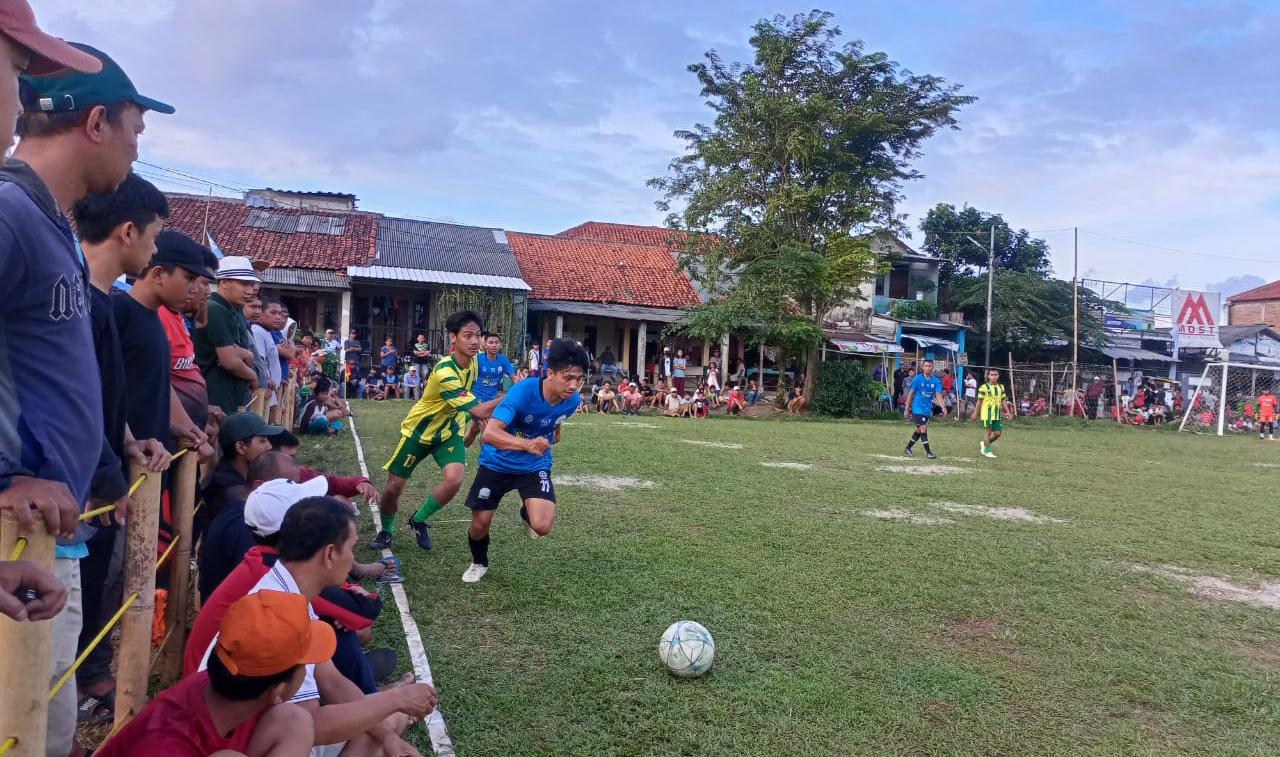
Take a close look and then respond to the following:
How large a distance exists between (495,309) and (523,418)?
21.7 metres

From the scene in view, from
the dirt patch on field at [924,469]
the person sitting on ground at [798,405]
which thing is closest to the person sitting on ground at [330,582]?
the dirt patch on field at [924,469]

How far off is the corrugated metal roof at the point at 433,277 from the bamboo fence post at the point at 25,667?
83.3ft

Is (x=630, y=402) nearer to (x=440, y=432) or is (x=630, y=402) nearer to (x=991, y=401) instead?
(x=991, y=401)

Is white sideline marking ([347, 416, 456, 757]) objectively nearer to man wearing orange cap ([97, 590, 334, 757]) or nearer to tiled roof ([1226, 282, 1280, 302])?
man wearing orange cap ([97, 590, 334, 757])

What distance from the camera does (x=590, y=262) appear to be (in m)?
33.1

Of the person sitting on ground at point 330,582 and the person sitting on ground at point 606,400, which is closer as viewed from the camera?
the person sitting on ground at point 330,582

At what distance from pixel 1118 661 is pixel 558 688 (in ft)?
10.6

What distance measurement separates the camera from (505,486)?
19.7 feet

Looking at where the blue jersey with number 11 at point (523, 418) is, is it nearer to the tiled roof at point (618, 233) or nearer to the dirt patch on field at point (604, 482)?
the dirt patch on field at point (604, 482)

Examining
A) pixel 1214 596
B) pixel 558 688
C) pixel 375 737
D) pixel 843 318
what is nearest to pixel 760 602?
pixel 558 688

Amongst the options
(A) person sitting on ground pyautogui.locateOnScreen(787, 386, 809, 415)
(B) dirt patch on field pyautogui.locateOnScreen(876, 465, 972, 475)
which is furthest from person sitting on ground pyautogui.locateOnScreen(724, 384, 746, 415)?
(B) dirt patch on field pyautogui.locateOnScreen(876, 465, 972, 475)

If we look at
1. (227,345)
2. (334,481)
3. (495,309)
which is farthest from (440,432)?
(495,309)

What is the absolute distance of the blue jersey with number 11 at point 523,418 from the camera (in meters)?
5.98

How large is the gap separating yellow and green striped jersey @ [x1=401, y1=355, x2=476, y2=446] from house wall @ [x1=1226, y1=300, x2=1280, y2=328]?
5680 cm
